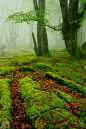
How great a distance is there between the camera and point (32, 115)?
110 inches

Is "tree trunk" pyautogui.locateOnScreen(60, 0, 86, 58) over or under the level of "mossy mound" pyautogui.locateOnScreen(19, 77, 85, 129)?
over

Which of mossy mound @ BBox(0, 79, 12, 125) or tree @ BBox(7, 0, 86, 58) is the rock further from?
tree @ BBox(7, 0, 86, 58)

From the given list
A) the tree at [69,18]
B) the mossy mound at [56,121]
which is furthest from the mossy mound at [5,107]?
the tree at [69,18]

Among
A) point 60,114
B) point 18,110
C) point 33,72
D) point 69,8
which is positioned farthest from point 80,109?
point 69,8

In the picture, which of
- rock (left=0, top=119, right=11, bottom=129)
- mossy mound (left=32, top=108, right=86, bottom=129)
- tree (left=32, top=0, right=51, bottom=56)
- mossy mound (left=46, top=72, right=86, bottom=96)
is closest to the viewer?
rock (left=0, top=119, right=11, bottom=129)

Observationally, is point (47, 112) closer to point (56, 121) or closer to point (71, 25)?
point (56, 121)

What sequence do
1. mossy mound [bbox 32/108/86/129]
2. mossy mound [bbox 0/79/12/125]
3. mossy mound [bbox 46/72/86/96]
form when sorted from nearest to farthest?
mossy mound [bbox 32/108/86/129]
mossy mound [bbox 0/79/12/125]
mossy mound [bbox 46/72/86/96]

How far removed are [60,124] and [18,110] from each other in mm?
1491

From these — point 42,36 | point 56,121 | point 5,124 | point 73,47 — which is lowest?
point 56,121

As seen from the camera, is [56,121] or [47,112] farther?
[47,112]

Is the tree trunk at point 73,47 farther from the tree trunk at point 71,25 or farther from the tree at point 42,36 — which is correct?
the tree at point 42,36

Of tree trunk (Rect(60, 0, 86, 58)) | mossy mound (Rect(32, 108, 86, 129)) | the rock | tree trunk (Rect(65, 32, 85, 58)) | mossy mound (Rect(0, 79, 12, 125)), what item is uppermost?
tree trunk (Rect(60, 0, 86, 58))

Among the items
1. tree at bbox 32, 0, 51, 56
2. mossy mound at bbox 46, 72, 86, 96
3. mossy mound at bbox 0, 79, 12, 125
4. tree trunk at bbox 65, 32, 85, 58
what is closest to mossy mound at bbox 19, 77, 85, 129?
mossy mound at bbox 0, 79, 12, 125

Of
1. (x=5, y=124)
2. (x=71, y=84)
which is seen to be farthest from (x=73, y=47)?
(x=5, y=124)
